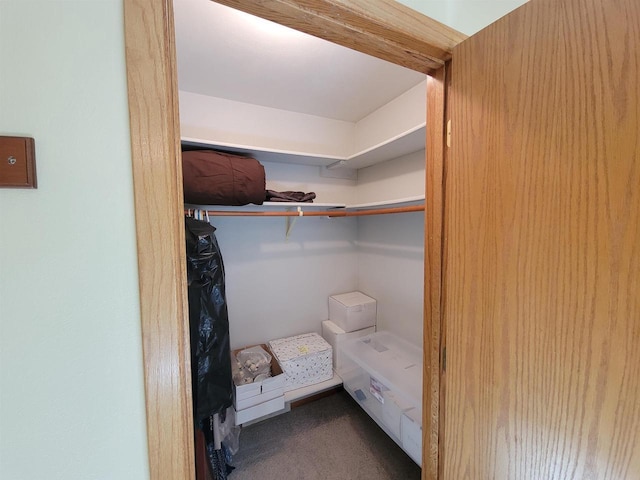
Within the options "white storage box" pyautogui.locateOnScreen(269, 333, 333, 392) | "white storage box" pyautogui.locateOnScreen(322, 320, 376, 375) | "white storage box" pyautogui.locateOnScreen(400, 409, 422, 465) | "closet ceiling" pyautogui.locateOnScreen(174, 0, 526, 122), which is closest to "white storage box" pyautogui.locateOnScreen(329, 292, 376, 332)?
"white storage box" pyautogui.locateOnScreen(322, 320, 376, 375)

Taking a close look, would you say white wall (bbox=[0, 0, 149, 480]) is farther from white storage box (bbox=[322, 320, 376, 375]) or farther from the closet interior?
white storage box (bbox=[322, 320, 376, 375])

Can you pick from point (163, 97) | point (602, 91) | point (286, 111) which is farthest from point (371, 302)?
point (163, 97)

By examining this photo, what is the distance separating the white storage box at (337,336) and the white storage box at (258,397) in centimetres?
50

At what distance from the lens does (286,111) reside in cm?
191

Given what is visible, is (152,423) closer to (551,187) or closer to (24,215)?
(24,215)

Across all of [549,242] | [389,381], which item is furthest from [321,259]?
[549,242]

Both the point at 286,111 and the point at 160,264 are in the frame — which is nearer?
the point at 160,264

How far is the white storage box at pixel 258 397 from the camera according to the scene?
151 centimetres

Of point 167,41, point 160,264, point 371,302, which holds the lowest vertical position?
point 371,302

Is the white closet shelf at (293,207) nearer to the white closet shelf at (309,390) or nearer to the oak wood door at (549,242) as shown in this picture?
the oak wood door at (549,242)

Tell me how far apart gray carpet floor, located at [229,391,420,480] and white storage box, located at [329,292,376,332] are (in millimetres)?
633

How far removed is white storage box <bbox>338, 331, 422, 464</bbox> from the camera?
1.36 metres

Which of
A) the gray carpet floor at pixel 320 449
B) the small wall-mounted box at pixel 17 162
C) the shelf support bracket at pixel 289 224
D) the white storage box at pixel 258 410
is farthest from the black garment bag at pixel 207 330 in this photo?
the small wall-mounted box at pixel 17 162

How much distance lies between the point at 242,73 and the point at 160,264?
142 centimetres
